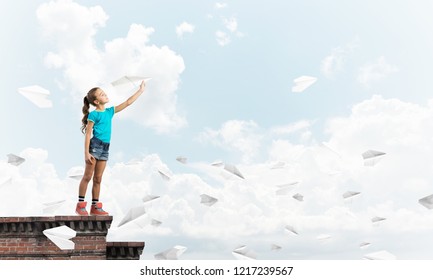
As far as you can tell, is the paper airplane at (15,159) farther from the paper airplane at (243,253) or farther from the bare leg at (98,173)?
the paper airplane at (243,253)

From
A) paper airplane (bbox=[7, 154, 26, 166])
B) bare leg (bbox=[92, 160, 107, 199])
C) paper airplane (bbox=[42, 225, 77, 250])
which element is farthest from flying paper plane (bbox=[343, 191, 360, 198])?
paper airplane (bbox=[7, 154, 26, 166])

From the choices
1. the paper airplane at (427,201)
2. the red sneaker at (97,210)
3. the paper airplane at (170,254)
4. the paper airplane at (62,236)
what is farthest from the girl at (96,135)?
the paper airplane at (427,201)

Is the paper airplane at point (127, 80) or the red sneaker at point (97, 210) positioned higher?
the paper airplane at point (127, 80)

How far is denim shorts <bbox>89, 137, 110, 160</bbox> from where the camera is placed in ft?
31.8

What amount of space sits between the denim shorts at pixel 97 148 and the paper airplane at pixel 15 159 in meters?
1.53

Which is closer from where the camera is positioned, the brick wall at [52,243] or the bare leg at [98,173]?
the bare leg at [98,173]

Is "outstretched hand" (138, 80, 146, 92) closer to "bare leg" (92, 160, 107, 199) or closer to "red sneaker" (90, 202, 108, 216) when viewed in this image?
"bare leg" (92, 160, 107, 199)

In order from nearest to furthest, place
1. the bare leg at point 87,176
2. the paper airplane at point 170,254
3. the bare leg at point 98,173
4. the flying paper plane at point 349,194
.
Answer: the paper airplane at point 170,254 → the bare leg at point 87,176 → the bare leg at point 98,173 → the flying paper plane at point 349,194

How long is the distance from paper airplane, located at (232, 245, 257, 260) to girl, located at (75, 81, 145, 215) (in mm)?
3080

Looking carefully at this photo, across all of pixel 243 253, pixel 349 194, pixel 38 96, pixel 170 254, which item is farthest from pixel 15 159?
pixel 349 194

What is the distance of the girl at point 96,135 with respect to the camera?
9.66 meters

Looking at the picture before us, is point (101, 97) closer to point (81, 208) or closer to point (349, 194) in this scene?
point (81, 208)

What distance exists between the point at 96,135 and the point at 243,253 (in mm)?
3752
